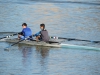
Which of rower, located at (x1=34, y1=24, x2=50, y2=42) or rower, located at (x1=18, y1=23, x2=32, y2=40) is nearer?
rower, located at (x1=34, y1=24, x2=50, y2=42)

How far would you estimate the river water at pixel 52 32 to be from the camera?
25328 mm

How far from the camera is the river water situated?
2533 centimetres

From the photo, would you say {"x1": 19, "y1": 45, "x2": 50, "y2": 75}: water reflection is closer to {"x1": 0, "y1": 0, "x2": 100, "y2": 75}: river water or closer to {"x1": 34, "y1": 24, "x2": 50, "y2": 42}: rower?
{"x1": 0, "y1": 0, "x2": 100, "y2": 75}: river water

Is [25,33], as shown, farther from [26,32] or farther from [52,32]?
[52,32]

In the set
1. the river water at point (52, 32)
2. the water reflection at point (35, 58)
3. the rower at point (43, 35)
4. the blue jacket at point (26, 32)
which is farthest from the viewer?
the blue jacket at point (26, 32)

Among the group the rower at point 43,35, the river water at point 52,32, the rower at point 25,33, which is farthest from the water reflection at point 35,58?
the rower at point 25,33

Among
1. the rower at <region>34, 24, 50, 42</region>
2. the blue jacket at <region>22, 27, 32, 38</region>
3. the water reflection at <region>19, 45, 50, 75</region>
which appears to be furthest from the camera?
the blue jacket at <region>22, 27, 32, 38</region>

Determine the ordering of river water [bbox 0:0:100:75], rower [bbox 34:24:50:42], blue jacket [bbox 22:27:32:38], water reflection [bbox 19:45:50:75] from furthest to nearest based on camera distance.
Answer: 1. blue jacket [bbox 22:27:32:38]
2. rower [bbox 34:24:50:42]
3. river water [bbox 0:0:100:75]
4. water reflection [bbox 19:45:50:75]

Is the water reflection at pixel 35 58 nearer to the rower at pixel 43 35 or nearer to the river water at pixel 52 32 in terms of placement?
the river water at pixel 52 32

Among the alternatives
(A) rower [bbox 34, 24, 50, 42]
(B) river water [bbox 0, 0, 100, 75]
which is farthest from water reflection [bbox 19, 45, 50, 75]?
(A) rower [bbox 34, 24, 50, 42]

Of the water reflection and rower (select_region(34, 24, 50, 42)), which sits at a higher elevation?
rower (select_region(34, 24, 50, 42))

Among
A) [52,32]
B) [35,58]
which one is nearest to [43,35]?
[35,58]

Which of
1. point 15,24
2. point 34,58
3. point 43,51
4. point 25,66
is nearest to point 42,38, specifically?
point 43,51

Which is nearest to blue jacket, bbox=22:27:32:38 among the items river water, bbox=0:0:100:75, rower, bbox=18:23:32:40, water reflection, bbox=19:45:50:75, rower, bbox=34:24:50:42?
rower, bbox=18:23:32:40
